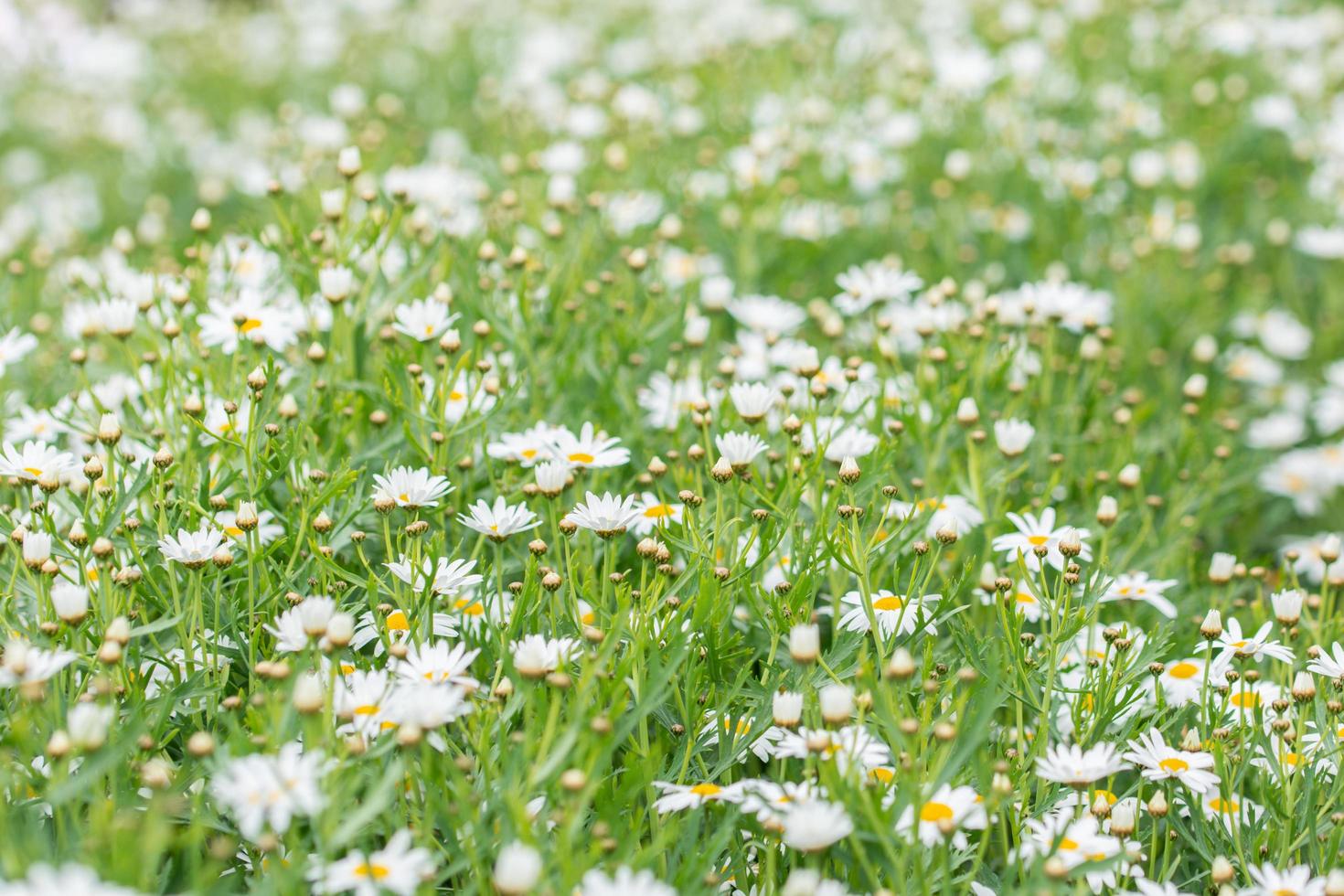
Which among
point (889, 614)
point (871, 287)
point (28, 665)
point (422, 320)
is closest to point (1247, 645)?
point (889, 614)

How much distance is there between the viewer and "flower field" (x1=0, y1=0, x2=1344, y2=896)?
192 centimetres

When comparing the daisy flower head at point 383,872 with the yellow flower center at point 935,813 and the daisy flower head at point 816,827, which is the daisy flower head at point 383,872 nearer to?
the daisy flower head at point 816,827

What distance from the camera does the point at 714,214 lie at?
4.22 metres

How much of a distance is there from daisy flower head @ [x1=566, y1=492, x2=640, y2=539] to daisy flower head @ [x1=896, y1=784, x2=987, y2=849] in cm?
66

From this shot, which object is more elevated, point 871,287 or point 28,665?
point 28,665

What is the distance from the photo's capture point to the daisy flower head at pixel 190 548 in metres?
2.18

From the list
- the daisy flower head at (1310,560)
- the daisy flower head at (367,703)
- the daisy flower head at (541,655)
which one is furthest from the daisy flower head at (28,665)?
the daisy flower head at (1310,560)

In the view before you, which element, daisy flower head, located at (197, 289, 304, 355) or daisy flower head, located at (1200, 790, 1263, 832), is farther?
daisy flower head, located at (197, 289, 304, 355)

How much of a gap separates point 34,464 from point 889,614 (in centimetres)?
153

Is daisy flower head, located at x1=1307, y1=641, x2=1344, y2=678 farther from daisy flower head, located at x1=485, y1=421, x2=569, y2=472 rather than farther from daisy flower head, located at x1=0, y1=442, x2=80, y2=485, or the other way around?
daisy flower head, located at x1=0, y1=442, x2=80, y2=485

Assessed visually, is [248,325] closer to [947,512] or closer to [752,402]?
[752,402]

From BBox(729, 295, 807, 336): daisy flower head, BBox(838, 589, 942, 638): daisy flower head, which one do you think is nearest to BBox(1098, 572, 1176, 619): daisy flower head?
Result: BBox(838, 589, 942, 638): daisy flower head

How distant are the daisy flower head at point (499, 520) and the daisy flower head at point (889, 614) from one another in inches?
22.6

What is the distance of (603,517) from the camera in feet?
7.47
